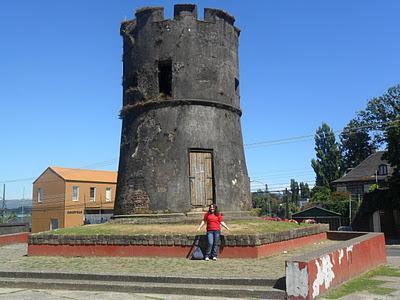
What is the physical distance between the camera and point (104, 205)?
53719 millimetres

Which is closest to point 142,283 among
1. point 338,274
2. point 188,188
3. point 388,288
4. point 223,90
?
point 338,274

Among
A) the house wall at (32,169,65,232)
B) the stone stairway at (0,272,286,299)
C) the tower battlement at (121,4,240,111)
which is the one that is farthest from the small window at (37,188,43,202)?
the stone stairway at (0,272,286,299)

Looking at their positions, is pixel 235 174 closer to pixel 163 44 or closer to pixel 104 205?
pixel 163 44

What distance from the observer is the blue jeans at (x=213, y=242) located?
38.0ft

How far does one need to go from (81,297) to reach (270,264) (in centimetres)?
429

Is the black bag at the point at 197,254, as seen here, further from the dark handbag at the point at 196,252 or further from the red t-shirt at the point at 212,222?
the red t-shirt at the point at 212,222

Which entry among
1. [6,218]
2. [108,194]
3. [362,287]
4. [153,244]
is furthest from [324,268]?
[6,218]

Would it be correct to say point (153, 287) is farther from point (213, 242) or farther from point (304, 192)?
point (304, 192)

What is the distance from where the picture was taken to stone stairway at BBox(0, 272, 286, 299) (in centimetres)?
864

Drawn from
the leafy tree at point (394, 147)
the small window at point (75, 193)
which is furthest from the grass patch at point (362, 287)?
the small window at point (75, 193)

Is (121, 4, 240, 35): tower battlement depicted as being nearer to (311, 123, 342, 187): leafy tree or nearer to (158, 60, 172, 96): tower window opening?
(158, 60, 172, 96): tower window opening

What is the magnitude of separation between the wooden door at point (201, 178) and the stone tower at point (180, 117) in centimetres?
3

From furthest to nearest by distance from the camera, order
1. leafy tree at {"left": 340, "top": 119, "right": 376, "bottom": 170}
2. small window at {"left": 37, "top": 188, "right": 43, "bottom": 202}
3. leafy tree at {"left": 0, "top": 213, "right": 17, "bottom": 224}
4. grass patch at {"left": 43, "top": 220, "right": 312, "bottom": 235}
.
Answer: leafy tree at {"left": 340, "top": 119, "right": 376, "bottom": 170}
leafy tree at {"left": 0, "top": 213, "right": 17, "bottom": 224}
small window at {"left": 37, "top": 188, "right": 43, "bottom": 202}
grass patch at {"left": 43, "top": 220, "right": 312, "bottom": 235}

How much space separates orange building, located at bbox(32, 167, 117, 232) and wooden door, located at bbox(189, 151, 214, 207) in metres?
34.8
